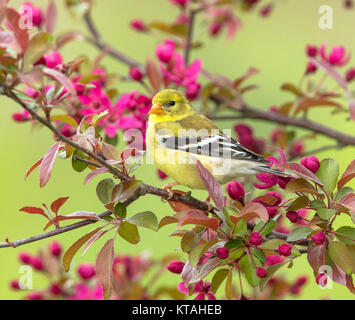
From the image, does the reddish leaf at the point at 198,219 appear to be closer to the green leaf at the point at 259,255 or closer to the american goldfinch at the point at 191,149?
the green leaf at the point at 259,255

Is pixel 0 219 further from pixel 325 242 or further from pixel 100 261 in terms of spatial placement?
pixel 325 242

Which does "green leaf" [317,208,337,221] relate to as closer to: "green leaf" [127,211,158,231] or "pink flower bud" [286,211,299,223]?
"pink flower bud" [286,211,299,223]

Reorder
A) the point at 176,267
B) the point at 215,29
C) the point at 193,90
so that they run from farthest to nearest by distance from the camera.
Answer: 1. the point at 215,29
2. the point at 193,90
3. the point at 176,267

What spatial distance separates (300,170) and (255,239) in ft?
0.81

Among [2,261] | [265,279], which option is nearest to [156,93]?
[265,279]

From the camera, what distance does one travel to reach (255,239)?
169cm

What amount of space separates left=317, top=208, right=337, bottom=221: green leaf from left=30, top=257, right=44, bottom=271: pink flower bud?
1.41 metres

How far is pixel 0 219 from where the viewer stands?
5.17 metres

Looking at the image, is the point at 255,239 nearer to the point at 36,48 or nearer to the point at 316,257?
the point at 316,257

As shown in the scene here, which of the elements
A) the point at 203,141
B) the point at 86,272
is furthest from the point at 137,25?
the point at 86,272

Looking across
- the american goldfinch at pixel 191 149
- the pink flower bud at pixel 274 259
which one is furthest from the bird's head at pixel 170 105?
the pink flower bud at pixel 274 259

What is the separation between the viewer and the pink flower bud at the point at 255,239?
5.54 feet

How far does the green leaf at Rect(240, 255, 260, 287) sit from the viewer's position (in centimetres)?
175

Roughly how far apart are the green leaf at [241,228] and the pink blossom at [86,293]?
0.88 meters
